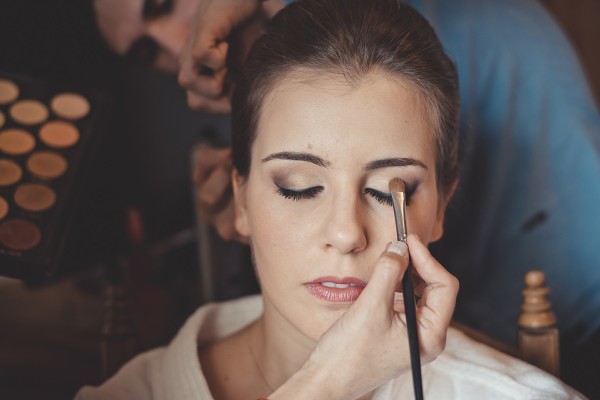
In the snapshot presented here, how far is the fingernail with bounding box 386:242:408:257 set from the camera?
0.89m

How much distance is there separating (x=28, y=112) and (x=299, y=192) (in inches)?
21.8

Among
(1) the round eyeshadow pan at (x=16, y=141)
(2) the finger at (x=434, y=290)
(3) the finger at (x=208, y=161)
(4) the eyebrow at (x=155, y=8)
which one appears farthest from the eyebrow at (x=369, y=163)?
(4) the eyebrow at (x=155, y=8)

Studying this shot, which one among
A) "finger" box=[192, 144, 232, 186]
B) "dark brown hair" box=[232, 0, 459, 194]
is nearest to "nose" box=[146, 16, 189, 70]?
"finger" box=[192, 144, 232, 186]

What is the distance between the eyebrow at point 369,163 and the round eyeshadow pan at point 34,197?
41cm

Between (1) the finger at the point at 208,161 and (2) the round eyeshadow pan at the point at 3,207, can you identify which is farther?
(1) the finger at the point at 208,161

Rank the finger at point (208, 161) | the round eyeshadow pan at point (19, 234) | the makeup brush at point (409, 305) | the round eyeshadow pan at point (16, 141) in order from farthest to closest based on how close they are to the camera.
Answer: the finger at point (208, 161) → the round eyeshadow pan at point (16, 141) → the round eyeshadow pan at point (19, 234) → the makeup brush at point (409, 305)

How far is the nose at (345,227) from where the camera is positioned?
3.14 feet

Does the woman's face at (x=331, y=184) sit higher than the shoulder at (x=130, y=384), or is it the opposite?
the woman's face at (x=331, y=184)

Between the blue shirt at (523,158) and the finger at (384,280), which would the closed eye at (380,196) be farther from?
the blue shirt at (523,158)

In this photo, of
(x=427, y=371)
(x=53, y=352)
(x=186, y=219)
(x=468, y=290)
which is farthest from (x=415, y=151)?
(x=186, y=219)

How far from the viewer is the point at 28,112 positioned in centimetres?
131

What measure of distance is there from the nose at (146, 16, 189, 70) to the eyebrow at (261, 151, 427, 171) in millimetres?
528

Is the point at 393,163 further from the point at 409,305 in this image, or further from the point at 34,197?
the point at 34,197

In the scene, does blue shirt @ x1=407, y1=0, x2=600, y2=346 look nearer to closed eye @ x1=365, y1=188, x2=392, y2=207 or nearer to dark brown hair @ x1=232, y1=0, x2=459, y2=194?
dark brown hair @ x1=232, y1=0, x2=459, y2=194
